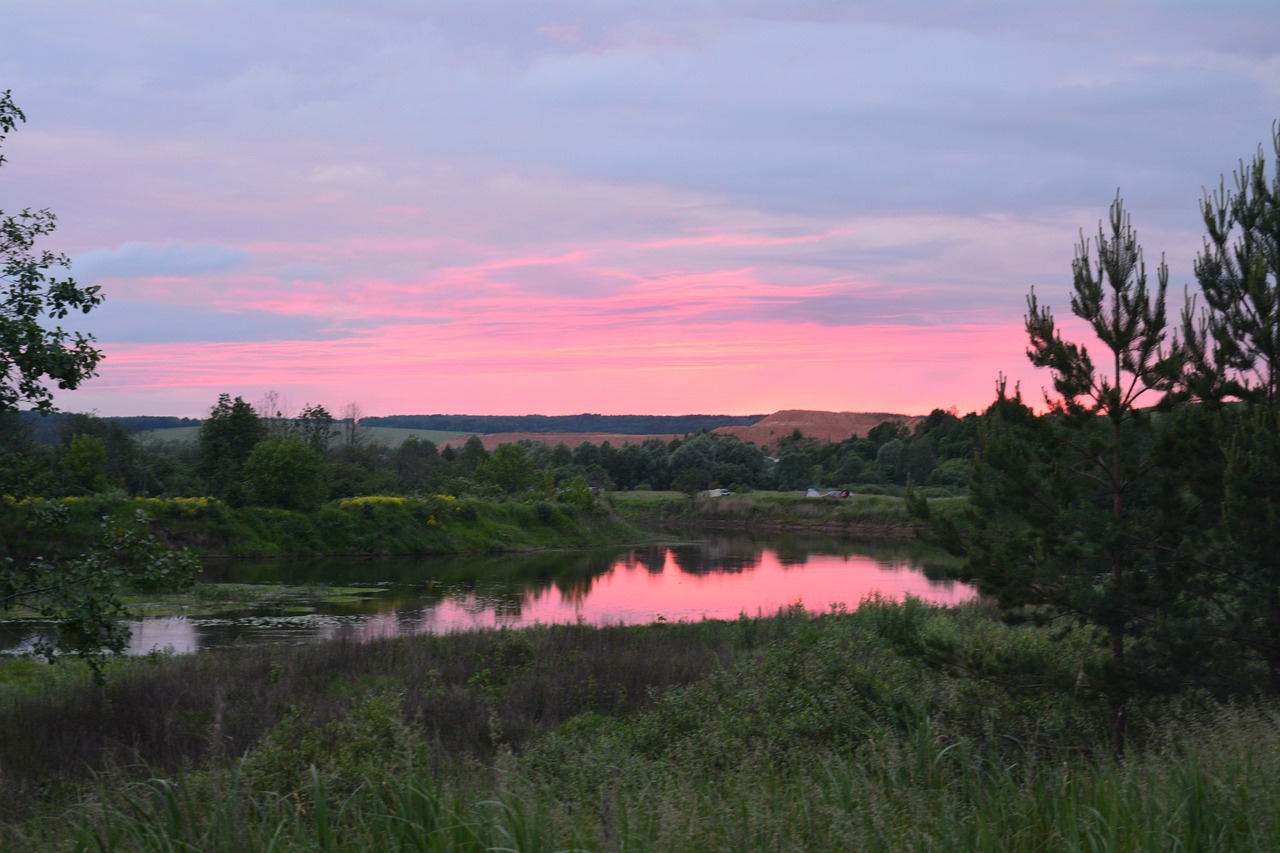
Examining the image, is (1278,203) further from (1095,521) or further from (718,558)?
(718,558)

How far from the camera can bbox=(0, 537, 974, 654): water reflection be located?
21.8m

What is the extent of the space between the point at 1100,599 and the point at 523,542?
42427mm

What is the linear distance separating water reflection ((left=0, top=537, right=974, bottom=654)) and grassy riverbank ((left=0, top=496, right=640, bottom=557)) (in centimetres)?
195

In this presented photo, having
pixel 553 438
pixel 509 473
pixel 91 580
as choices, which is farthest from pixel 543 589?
pixel 553 438

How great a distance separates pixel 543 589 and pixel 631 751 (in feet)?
76.1

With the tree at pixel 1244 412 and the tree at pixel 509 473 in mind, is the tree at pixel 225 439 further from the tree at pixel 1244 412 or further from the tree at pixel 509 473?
the tree at pixel 1244 412

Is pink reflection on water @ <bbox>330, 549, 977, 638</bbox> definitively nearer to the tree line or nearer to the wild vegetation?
the wild vegetation

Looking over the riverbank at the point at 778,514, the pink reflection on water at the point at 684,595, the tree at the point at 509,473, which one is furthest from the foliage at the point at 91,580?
the tree at the point at 509,473

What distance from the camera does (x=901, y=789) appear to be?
463 cm

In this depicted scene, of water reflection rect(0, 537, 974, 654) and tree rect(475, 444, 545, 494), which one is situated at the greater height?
tree rect(475, 444, 545, 494)

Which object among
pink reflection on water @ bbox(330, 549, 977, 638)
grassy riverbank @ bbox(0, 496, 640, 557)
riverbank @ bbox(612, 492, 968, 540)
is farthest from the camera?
riverbank @ bbox(612, 492, 968, 540)

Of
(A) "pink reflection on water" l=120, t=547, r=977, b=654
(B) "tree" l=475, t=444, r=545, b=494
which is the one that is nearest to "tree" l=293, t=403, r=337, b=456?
(B) "tree" l=475, t=444, r=545, b=494

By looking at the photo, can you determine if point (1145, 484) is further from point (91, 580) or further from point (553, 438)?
point (553, 438)

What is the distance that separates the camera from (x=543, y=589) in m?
32.3
